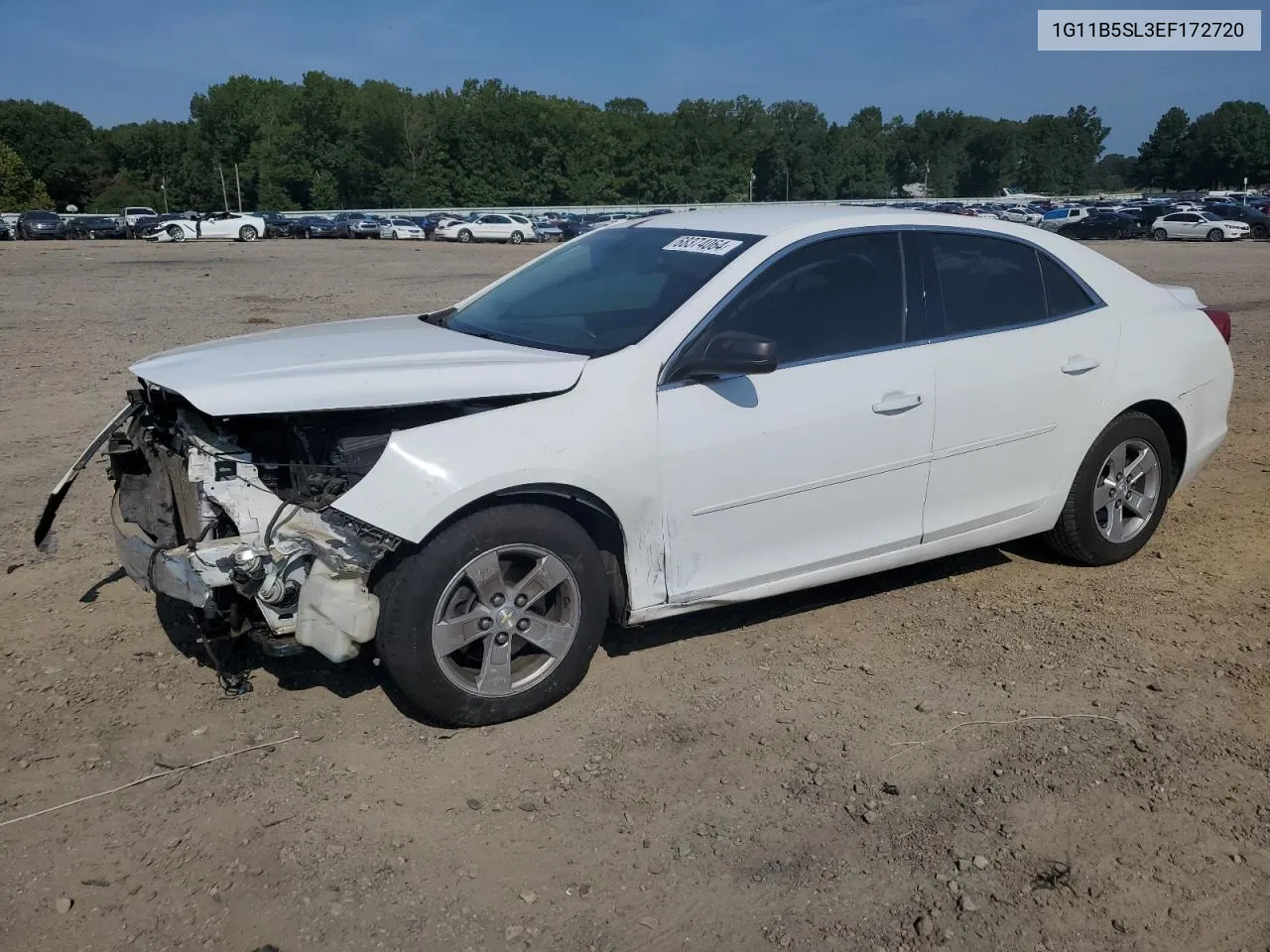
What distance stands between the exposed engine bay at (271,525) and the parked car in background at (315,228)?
59.2m

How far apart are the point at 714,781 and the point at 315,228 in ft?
198

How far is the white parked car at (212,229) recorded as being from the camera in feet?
167

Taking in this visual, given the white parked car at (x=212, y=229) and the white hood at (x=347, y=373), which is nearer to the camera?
the white hood at (x=347, y=373)

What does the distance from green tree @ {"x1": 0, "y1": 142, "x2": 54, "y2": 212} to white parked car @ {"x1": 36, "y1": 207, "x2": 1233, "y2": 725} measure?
92.2 meters

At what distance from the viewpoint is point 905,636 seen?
468cm

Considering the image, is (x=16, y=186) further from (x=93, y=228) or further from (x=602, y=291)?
(x=602, y=291)

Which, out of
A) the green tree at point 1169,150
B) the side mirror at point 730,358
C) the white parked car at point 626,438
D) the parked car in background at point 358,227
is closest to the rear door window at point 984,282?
the white parked car at point 626,438

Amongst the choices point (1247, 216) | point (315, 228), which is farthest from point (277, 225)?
point (1247, 216)

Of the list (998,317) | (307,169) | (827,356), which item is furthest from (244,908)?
(307,169)

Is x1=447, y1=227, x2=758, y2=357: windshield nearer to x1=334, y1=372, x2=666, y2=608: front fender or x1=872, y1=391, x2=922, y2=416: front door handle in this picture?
x1=334, y1=372, x2=666, y2=608: front fender

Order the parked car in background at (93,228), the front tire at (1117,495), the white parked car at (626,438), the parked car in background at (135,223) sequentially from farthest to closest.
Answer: the parked car in background at (135,223)
the parked car in background at (93,228)
the front tire at (1117,495)
the white parked car at (626,438)

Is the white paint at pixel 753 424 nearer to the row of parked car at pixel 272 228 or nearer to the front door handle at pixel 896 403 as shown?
the front door handle at pixel 896 403

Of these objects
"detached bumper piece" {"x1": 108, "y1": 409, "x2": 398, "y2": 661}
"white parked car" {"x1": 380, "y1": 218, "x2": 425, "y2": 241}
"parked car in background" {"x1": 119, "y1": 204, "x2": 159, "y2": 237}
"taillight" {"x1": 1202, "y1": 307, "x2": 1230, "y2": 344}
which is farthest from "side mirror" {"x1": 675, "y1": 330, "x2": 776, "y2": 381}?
"parked car in background" {"x1": 119, "y1": 204, "x2": 159, "y2": 237}

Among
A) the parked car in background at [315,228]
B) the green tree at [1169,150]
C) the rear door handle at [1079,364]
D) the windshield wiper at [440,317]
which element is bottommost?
the rear door handle at [1079,364]
